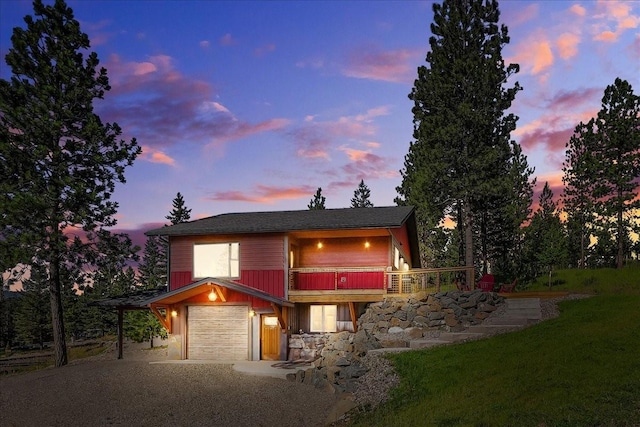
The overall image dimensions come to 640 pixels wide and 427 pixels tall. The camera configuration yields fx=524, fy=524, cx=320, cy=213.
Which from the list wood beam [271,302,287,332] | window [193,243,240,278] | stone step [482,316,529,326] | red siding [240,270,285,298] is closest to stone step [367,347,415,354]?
stone step [482,316,529,326]

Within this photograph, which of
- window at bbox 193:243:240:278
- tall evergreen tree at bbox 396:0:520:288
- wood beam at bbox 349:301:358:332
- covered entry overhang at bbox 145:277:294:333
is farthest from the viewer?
tall evergreen tree at bbox 396:0:520:288

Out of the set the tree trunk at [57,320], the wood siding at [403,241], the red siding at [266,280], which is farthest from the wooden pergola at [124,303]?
the wood siding at [403,241]

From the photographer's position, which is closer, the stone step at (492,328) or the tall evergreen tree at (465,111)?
the stone step at (492,328)

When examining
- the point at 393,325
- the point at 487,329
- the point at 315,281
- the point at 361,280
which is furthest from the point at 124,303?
the point at 487,329

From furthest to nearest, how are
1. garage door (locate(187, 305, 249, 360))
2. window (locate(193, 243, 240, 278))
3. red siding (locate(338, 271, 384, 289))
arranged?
window (locate(193, 243, 240, 278)) → red siding (locate(338, 271, 384, 289)) → garage door (locate(187, 305, 249, 360))

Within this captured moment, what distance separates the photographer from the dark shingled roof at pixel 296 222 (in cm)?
2334

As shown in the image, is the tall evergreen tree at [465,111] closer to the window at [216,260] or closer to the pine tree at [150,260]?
the window at [216,260]

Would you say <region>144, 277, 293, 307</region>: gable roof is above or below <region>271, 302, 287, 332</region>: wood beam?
above

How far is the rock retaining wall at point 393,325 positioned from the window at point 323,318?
1.96 m

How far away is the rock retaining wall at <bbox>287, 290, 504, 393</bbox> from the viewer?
18.8 meters

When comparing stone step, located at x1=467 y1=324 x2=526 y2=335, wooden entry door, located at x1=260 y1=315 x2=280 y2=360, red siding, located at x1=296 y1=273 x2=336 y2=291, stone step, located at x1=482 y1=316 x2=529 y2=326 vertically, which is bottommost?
wooden entry door, located at x1=260 y1=315 x2=280 y2=360

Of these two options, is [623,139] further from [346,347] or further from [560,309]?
[346,347]

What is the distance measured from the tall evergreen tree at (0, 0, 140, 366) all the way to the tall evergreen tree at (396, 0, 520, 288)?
1863cm

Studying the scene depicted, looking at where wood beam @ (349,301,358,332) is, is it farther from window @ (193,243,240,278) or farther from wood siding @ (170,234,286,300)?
window @ (193,243,240,278)
